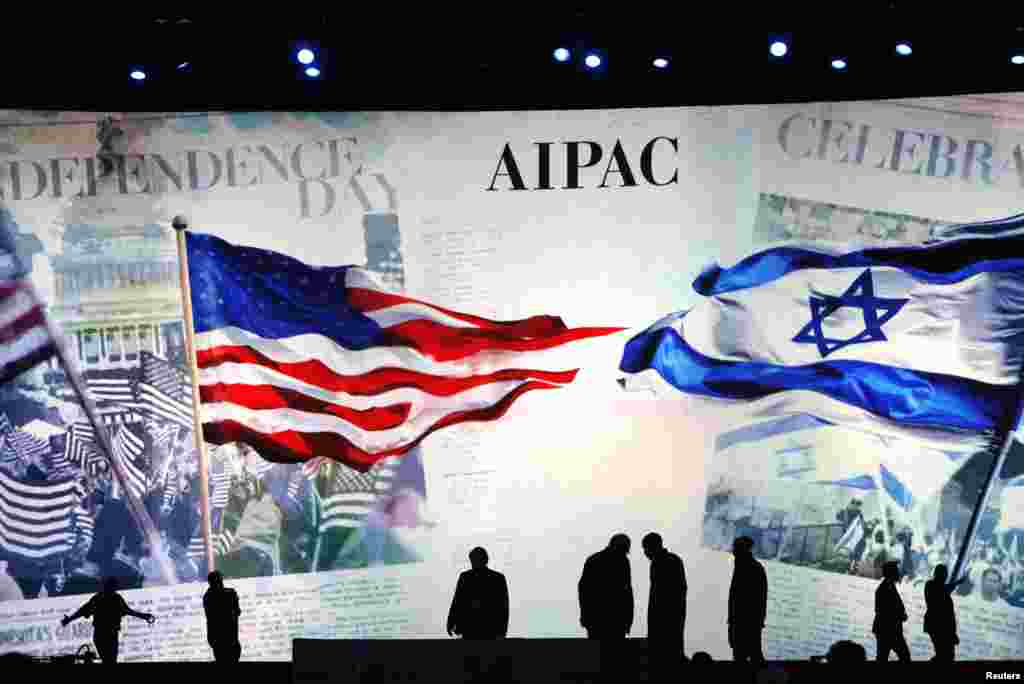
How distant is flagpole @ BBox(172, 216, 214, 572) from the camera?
13992 mm

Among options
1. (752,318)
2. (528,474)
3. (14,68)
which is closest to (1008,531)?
(752,318)

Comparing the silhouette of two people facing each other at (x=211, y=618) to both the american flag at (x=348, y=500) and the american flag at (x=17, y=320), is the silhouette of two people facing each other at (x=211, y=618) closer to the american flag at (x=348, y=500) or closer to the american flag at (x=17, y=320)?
the american flag at (x=348, y=500)

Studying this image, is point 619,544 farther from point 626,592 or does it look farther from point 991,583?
point 991,583

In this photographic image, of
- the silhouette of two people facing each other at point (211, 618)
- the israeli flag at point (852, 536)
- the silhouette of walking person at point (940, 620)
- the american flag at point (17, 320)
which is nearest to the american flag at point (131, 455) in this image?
the american flag at point (17, 320)

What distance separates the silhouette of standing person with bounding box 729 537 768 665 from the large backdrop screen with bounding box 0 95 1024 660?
269 cm

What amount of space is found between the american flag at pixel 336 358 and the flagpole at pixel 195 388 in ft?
0.23

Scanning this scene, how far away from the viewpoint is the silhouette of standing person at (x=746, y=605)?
11.1m

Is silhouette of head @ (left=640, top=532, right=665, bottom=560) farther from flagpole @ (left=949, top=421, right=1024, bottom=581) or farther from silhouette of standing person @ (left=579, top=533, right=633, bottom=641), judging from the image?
flagpole @ (left=949, top=421, right=1024, bottom=581)

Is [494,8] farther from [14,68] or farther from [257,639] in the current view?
[257,639]

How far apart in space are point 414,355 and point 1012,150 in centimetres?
490

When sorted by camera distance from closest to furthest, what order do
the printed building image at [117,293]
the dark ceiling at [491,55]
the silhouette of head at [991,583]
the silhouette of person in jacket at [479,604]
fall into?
the silhouette of person in jacket at [479,604]
the dark ceiling at [491,55]
the silhouette of head at [991,583]
the printed building image at [117,293]

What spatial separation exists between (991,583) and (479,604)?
15.2 feet

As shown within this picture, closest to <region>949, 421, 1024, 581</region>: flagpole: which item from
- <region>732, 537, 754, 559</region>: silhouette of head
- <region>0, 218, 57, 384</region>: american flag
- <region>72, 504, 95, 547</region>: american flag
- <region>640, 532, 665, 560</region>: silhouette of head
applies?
<region>732, 537, 754, 559</region>: silhouette of head

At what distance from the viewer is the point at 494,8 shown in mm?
13477
